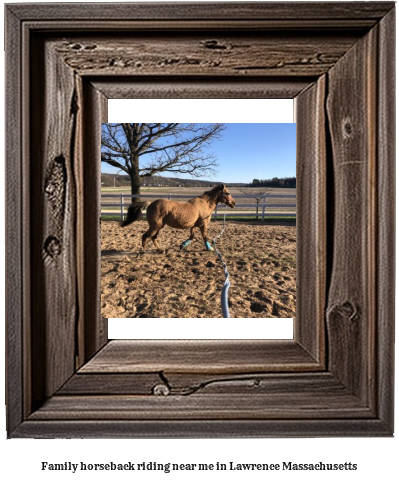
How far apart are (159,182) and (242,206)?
279mm

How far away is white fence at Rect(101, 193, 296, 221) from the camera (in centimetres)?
103

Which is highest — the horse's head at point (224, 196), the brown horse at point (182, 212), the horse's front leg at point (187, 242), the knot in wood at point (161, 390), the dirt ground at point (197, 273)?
the horse's head at point (224, 196)

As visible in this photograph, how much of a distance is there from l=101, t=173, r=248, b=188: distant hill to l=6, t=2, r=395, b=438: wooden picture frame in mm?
37

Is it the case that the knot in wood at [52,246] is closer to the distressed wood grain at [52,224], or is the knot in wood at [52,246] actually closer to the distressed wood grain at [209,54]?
the distressed wood grain at [52,224]

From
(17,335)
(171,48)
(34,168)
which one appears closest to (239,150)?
(171,48)

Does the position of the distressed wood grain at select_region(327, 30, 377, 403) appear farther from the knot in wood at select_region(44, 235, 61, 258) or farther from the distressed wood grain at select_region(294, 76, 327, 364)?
the knot in wood at select_region(44, 235, 61, 258)

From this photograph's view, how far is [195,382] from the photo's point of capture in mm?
1012

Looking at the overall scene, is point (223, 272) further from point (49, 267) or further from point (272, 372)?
point (49, 267)

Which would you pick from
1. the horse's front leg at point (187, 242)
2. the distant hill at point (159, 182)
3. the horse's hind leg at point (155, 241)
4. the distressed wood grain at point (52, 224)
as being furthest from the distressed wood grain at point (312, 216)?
the distressed wood grain at point (52, 224)

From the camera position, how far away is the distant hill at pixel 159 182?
1032mm

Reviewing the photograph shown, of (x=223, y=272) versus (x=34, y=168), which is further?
(x=223, y=272)

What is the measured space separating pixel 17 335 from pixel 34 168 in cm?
50

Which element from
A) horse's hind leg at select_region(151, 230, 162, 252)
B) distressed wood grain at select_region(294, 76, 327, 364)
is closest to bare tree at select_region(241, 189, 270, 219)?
distressed wood grain at select_region(294, 76, 327, 364)

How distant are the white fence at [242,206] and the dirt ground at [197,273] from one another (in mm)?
36
